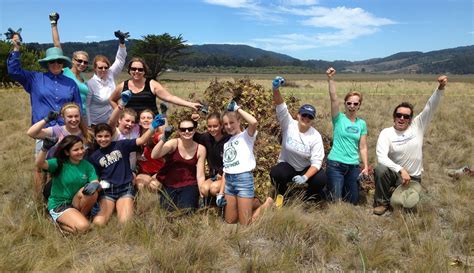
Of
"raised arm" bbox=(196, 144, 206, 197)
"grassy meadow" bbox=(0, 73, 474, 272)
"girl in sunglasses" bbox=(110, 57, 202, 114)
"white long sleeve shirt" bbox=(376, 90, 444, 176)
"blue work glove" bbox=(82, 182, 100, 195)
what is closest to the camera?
"grassy meadow" bbox=(0, 73, 474, 272)

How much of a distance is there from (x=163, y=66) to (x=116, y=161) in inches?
2065

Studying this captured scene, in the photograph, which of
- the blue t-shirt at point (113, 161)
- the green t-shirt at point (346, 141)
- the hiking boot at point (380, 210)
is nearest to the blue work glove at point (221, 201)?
the blue t-shirt at point (113, 161)

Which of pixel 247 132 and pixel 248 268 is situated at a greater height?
pixel 247 132

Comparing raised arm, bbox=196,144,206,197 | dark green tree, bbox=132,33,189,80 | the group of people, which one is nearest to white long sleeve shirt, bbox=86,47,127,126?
the group of people

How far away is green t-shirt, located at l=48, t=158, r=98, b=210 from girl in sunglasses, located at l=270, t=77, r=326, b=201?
2.21 m

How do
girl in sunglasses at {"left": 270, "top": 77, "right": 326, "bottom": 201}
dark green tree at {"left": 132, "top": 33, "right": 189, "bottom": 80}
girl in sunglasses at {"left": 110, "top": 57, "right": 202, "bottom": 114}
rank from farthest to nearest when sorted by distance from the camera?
dark green tree at {"left": 132, "top": 33, "right": 189, "bottom": 80} < girl in sunglasses at {"left": 110, "top": 57, "right": 202, "bottom": 114} < girl in sunglasses at {"left": 270, "top": 77, "right": 326, "bottom": 201}

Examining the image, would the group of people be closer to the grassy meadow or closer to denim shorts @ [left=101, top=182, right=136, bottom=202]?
denim shorts @ [left=101, top=182, right=136, bottom=202]

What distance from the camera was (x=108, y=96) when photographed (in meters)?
5.34

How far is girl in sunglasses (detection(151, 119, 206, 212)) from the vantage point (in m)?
4.38

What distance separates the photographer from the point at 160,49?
54250mm

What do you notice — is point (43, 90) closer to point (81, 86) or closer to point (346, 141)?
point (81, 86)

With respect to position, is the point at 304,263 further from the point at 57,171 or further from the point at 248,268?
the point at 57,171

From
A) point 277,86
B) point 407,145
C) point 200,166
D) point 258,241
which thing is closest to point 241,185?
point 200,166

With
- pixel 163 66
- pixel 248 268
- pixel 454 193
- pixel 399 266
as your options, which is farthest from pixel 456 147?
pixel 163 66
